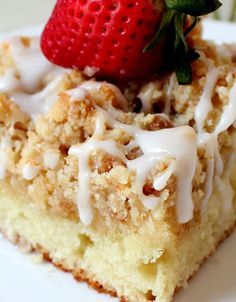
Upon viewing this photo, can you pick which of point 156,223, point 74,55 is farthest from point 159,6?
point 156,223

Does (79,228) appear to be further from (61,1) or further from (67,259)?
(61,1)

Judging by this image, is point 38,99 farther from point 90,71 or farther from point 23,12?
point 23,12

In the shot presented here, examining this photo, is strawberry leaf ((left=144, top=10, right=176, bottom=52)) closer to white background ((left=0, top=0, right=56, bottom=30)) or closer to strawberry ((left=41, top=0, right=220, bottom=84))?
strawberry ((left=41, top=0, right=220, bottom=84))

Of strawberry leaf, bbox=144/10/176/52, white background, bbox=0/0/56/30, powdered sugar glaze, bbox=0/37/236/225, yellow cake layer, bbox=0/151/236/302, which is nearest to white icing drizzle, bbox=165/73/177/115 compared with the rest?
powdered sugar glaze, bbox=0/37/236/225

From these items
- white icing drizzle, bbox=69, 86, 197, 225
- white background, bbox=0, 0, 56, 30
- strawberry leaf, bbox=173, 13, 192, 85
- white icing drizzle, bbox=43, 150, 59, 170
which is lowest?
white background, bbox=0, 0, 56, 30

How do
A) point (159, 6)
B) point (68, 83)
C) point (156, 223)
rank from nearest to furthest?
point (156, 223), point (159, 6), point (68, 83)

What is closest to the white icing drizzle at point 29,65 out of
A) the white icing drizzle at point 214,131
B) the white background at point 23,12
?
the white icing drizzle at point 214,131

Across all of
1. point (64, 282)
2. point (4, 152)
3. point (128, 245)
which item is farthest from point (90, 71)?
point (64, 282)
